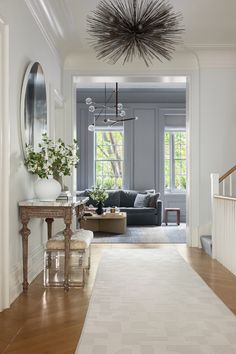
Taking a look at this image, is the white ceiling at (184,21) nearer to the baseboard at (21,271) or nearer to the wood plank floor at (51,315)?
Answer: the baseboard at (21,271)

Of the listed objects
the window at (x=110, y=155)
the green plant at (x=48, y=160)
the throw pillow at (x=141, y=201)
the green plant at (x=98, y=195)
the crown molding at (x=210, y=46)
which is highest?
the crown molding at (x=210, y=46)

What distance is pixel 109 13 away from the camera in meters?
4.93

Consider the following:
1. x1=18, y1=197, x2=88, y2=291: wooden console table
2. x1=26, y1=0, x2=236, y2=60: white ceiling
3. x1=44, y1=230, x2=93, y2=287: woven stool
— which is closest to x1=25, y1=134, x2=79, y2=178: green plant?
x1=18, y1=197, x2=88, y2=291: wooden console table

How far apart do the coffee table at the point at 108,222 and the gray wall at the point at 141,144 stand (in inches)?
107

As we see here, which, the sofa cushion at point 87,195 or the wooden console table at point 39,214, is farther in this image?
the sofa cushion at point 87,195

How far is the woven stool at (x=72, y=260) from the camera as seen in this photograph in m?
4.68

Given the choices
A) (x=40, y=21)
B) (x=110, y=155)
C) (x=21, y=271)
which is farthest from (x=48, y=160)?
(x=110, y=155)

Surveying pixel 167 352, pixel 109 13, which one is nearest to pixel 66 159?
pixel 109 13

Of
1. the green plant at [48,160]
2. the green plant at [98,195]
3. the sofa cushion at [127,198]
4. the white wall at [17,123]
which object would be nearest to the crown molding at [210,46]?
the white wall at [17,123]

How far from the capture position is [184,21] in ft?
20.4

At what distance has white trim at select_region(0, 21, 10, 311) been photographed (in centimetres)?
380

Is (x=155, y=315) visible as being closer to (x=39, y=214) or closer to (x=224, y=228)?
(x=39, y=214)

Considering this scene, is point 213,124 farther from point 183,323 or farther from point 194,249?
point 183,323

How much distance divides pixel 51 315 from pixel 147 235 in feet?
19.3
